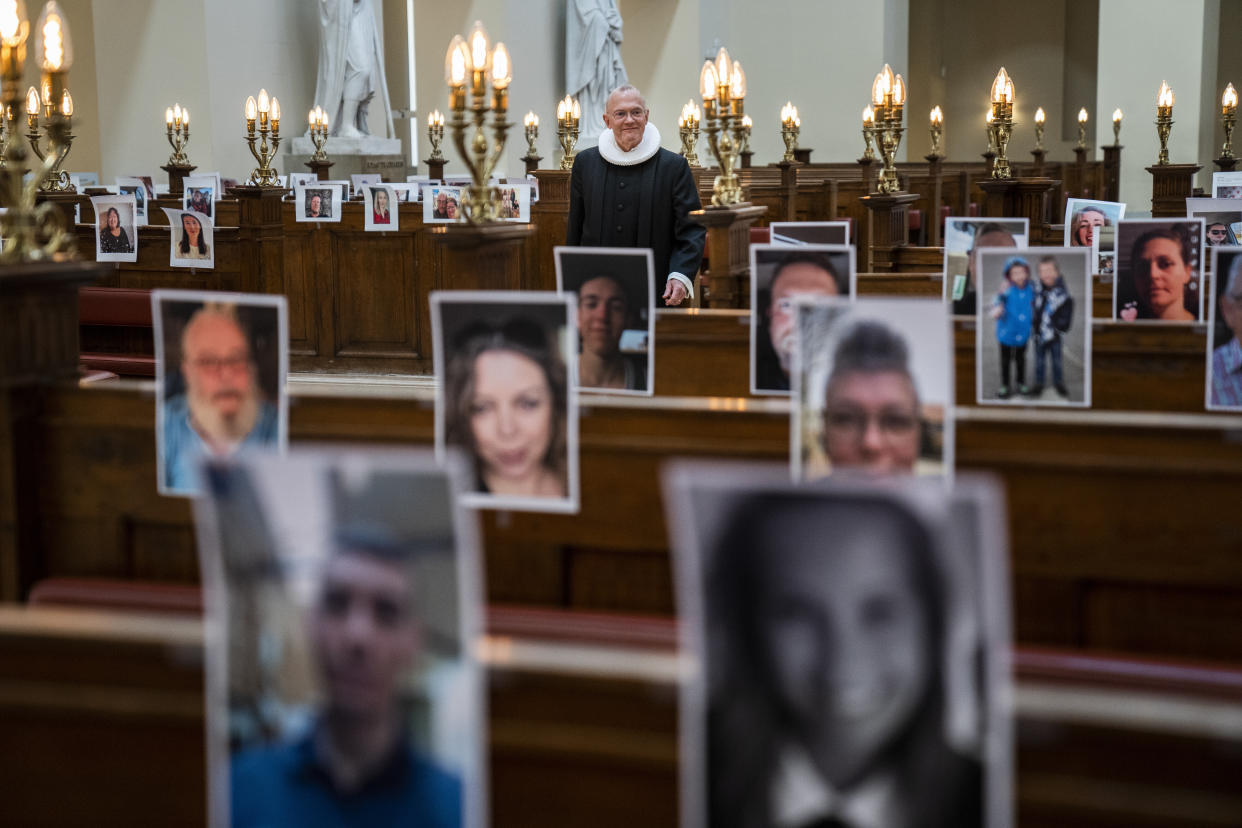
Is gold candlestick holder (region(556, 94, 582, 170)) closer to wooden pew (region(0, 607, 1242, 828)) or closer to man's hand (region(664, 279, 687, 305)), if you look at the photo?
man's hand (region(664, 279, 687, 305))

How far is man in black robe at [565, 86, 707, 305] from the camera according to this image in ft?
17.2

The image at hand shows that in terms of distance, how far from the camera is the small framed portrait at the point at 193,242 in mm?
8547

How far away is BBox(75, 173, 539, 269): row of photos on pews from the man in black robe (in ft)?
7.39

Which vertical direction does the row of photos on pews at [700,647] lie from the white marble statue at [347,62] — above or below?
below

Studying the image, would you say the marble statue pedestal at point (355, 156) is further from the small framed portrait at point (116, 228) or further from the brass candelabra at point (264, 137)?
the small framed portrait at point (116, 228)

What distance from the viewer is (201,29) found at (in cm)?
1450

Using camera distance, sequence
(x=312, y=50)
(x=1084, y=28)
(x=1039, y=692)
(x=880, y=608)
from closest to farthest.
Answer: (x=880, y=608), (x=1039, y=692), (x=312, y=50), (x=1084, y=28)

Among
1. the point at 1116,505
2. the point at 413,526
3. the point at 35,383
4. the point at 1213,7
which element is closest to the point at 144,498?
the point at 35,383

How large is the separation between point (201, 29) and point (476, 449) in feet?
44.2

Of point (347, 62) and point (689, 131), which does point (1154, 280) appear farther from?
point (347, 62)

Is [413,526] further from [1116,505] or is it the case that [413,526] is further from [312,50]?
[312,50]

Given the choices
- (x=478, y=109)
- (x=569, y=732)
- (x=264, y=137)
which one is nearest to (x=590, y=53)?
(x=264, y=137)

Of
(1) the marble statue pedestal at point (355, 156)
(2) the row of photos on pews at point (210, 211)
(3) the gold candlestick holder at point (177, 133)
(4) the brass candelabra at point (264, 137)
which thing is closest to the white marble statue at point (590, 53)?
(1) the marble statue pedestal at point (355, 156)

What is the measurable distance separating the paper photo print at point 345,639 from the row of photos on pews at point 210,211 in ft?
20.8
